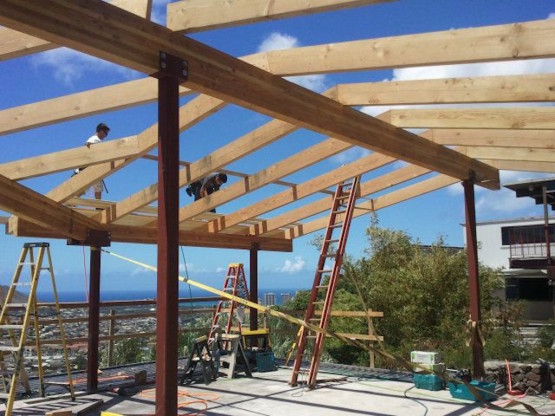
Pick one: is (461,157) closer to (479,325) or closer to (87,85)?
(479,325)

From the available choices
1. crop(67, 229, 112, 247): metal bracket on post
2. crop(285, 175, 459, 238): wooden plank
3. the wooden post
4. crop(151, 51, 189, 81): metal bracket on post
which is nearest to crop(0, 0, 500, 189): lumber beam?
crop(151, 51, 189, 81): metal bracket on post

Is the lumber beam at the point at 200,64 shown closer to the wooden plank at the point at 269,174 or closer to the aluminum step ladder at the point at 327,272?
the wooden plank at the point at 269,174

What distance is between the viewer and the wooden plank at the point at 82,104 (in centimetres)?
487

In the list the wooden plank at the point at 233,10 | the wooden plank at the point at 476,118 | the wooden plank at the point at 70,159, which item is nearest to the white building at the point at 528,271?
the wooden plank at the point at 476,118

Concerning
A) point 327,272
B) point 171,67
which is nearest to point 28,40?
point 171,67

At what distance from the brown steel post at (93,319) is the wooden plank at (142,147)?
1273mm

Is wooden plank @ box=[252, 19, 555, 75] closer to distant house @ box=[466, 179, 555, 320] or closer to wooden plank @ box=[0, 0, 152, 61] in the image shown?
wooden plank @ box=[0, 0, 152, 61]

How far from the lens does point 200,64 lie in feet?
14.5

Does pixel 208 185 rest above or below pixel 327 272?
above

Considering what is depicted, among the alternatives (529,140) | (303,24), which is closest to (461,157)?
(529,140)

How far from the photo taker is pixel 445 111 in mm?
6199

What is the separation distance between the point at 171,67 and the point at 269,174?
376 cm

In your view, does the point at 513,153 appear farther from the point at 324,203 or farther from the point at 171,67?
the point at 171,67

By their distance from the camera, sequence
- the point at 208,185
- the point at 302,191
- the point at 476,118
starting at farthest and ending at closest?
the point at 208,185 < the point at 302,191 < the point at 476,118
